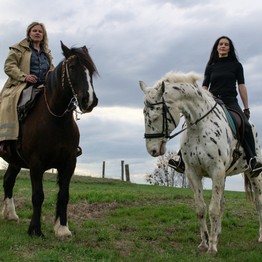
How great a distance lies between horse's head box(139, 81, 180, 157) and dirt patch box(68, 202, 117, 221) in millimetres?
4348

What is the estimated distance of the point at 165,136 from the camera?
267 inches

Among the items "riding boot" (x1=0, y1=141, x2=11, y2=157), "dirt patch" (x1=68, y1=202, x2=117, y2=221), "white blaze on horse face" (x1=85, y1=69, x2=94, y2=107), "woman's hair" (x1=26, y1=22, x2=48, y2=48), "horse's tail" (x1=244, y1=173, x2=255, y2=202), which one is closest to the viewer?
"white blaze on horse face" (x1=85, y1=69, x2=94, y2=107)

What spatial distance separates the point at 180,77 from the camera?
7406mm

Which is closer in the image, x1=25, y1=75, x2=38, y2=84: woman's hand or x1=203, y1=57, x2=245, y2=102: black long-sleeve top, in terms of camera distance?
x1=25, y1=75, x2=38, y2=84: woman's hand

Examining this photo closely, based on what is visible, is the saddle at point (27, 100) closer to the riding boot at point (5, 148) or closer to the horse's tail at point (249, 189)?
the riding boot at point (5, 148)

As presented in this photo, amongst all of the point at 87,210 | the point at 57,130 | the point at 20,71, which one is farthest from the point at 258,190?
the point at 20,71

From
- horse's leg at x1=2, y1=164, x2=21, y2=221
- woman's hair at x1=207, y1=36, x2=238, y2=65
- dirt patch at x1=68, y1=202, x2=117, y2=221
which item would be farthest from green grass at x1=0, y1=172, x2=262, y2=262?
woman's hair at x1=207, y1=36, x2=238, y2=65

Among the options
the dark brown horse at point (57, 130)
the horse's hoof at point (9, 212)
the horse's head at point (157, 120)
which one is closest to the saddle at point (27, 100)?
the dark brown horse at point (57, 130)

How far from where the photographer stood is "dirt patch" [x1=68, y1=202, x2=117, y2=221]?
1075 cm

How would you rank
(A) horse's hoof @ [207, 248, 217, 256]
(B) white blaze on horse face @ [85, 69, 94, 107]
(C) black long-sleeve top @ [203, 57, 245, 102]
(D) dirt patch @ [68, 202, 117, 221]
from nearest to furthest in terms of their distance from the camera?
(B) white blaze on horse face @ [85, 69, 94, 107] < (A) horse's hoof @ [207, 248, 217, 256] < (C) black long-sleeve top @ [203, 57, 245, 102] < (D) dirt patch @ [68, 202, 117, 221]

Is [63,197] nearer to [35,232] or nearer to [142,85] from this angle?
[35,232]

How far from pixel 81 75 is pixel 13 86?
89.1 inches

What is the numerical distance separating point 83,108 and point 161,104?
123cm

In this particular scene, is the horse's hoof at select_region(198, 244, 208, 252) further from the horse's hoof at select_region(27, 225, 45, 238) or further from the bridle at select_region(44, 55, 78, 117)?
the bridle at select_region(44, 55, 78, 117)
